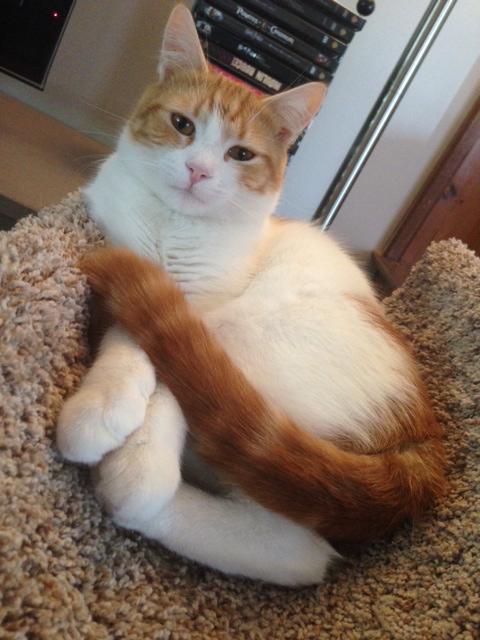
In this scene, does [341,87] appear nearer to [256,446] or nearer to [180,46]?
[180,46]

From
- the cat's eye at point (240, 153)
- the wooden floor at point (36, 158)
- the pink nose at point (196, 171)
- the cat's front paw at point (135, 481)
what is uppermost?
the cat's eye at point (240, 153)

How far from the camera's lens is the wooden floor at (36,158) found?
5.27ft

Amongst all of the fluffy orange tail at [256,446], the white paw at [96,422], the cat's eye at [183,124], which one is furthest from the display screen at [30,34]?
the white paw at [96,422]

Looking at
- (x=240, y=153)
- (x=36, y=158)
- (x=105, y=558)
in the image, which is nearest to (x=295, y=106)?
(x=240, y=153)

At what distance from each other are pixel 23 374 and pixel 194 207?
47cm

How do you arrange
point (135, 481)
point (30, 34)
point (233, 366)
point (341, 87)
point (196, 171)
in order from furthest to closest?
point (341, 87), point (30, 34), point (196, 171), point (233, 366), point (135, 481)

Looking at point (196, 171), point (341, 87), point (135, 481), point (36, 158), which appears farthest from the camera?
point (341, 87)

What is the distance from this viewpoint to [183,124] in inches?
42.2

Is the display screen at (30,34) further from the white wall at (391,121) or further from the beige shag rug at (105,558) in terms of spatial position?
the beige shag rug at (105,558)

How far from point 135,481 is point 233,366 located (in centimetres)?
20

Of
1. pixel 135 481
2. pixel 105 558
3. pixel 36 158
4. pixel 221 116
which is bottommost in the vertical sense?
pixel 36 158

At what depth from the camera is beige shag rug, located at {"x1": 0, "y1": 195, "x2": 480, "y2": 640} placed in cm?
57

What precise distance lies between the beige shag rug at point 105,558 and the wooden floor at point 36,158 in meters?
0.73

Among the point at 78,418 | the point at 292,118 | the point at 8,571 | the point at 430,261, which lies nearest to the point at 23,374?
the point at 78,418
